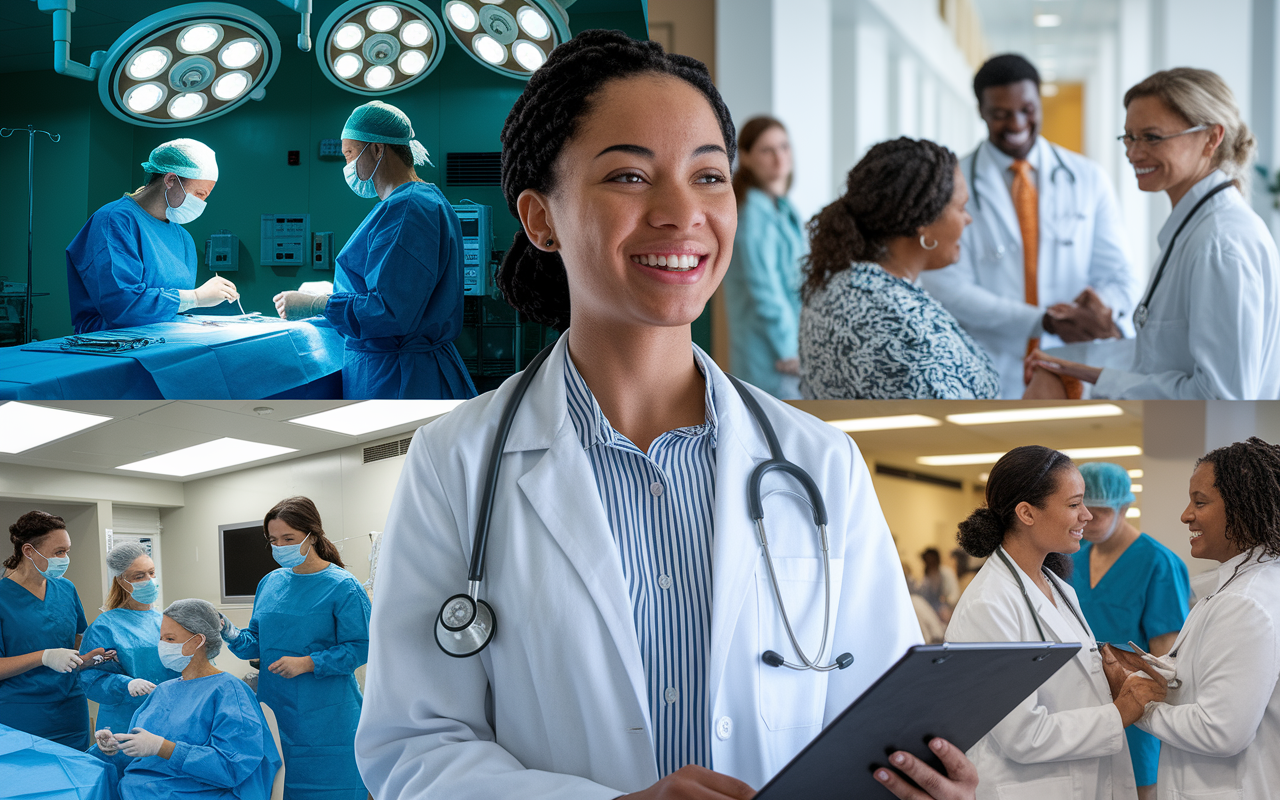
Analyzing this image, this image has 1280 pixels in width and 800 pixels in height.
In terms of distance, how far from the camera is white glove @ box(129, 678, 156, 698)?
2527 mm

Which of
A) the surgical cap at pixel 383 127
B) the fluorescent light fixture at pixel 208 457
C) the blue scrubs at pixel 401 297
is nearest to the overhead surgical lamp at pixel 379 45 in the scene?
the surgical cap at pixel 383 127

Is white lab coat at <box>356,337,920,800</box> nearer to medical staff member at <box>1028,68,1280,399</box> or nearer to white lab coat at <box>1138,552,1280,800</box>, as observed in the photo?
white lab coat at <box>1138,552,1280,800</box>

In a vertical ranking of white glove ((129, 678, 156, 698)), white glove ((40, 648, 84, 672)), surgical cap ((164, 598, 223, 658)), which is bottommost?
white glove ((129, 678, 156, 698))

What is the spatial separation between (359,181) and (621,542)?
5.55 ft

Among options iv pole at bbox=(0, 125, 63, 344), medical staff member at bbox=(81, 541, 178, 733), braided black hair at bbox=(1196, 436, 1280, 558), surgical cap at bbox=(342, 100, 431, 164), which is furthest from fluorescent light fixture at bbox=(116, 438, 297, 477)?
braided black hair at bbox=(1196, 436, 1280, 558)

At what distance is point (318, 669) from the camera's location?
2504 millimetres

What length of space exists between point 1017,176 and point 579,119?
1766mm

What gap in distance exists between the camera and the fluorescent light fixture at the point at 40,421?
2459 millimetres

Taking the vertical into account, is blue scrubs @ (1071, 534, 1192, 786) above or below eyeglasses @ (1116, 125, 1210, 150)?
below

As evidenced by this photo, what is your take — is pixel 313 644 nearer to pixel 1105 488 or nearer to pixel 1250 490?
pixel 1105 488

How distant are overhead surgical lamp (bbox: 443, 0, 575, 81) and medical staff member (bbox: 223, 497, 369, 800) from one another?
121 centimetres

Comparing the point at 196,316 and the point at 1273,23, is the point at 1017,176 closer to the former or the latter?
the point at 1273,23

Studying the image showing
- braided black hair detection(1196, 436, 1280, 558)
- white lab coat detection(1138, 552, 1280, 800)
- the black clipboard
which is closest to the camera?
the black clipboard

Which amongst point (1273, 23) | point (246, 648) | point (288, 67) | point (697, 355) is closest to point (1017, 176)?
point (1273, 23)
